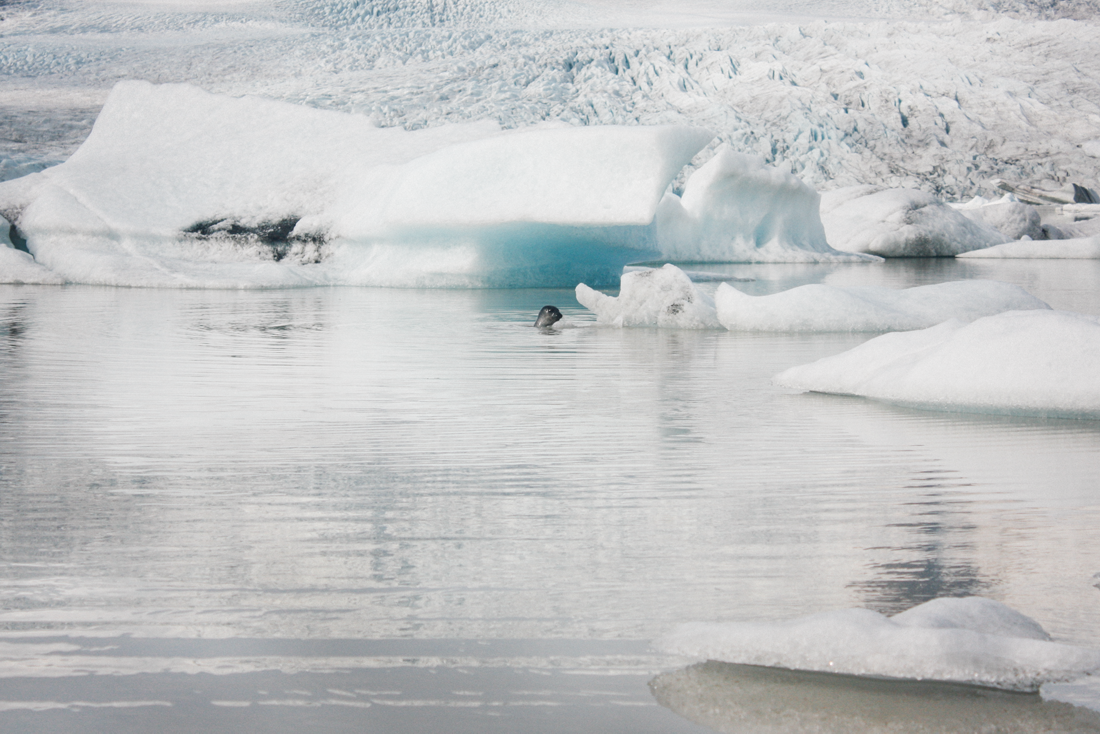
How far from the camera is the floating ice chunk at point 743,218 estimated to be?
41.6 feet

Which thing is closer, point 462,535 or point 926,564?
point 926,564

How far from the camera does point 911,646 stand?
123 centimetres

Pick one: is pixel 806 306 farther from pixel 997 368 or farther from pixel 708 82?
pixel 708 82

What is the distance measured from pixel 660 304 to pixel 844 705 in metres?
4.84

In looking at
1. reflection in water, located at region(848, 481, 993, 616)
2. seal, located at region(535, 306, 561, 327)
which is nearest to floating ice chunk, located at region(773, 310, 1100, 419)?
reflection in water, located at region(848, 481, 993, 616)

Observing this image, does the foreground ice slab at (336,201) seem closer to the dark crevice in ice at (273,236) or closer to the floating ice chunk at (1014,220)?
the dark crevice in ice at (273,236)

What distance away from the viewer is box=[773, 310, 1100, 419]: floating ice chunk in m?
2.98

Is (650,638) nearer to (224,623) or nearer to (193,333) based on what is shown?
(224,623)

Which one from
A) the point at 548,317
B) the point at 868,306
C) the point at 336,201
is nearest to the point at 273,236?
the point at 336,201

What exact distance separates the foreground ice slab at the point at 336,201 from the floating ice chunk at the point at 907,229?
341 inches

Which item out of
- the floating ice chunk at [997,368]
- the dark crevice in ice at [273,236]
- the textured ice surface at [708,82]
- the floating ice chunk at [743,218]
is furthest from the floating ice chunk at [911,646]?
the textured ice surface at [708,82]

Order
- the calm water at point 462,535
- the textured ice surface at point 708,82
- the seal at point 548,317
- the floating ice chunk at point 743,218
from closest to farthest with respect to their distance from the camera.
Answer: the calm water at point 462,535
the seal at point 548,317
the floating ice chunk at point 743,218
the textured ice surface at point 708,82

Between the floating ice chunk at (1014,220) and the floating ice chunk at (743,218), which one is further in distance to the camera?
the floating ice chunk at (1014,220)

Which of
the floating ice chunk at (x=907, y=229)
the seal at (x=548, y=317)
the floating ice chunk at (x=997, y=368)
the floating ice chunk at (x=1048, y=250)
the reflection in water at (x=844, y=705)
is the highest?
the floating ice chunk at (x=907, y=229)
